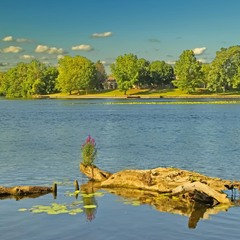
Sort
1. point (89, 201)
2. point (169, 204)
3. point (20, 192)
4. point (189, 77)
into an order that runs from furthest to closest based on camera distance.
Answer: point (189, 77) → point (20, 192) → point (89, 201) → point (169, 204)

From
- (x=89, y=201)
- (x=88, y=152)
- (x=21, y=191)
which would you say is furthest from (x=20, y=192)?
(x=88, y=152)

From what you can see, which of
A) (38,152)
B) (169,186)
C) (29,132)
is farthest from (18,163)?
(29,132)

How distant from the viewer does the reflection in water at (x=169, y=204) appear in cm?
2105

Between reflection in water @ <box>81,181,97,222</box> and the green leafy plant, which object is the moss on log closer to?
reflection in water @ <box>81,181,97,222</box>

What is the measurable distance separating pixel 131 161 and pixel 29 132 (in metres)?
29.2

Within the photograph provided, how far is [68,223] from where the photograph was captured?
19562 millimetres

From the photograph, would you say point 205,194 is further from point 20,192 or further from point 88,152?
point 88,152

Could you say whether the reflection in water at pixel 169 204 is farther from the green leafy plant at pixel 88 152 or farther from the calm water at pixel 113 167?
the green leafy plant at pixel 88 152

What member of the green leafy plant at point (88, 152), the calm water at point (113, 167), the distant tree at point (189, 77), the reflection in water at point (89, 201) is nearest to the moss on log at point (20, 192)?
the calm water at point (113, 167)

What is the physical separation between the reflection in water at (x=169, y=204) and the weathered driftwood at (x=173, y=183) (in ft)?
1.10

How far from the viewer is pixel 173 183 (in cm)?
2473

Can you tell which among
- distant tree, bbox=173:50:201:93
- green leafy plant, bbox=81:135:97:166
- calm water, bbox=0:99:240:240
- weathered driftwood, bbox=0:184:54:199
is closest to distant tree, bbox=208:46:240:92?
distant tree, bbox=173:50:201:93

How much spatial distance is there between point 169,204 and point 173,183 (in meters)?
1.94

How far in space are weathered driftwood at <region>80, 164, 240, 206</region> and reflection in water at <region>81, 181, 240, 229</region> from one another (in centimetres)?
33
